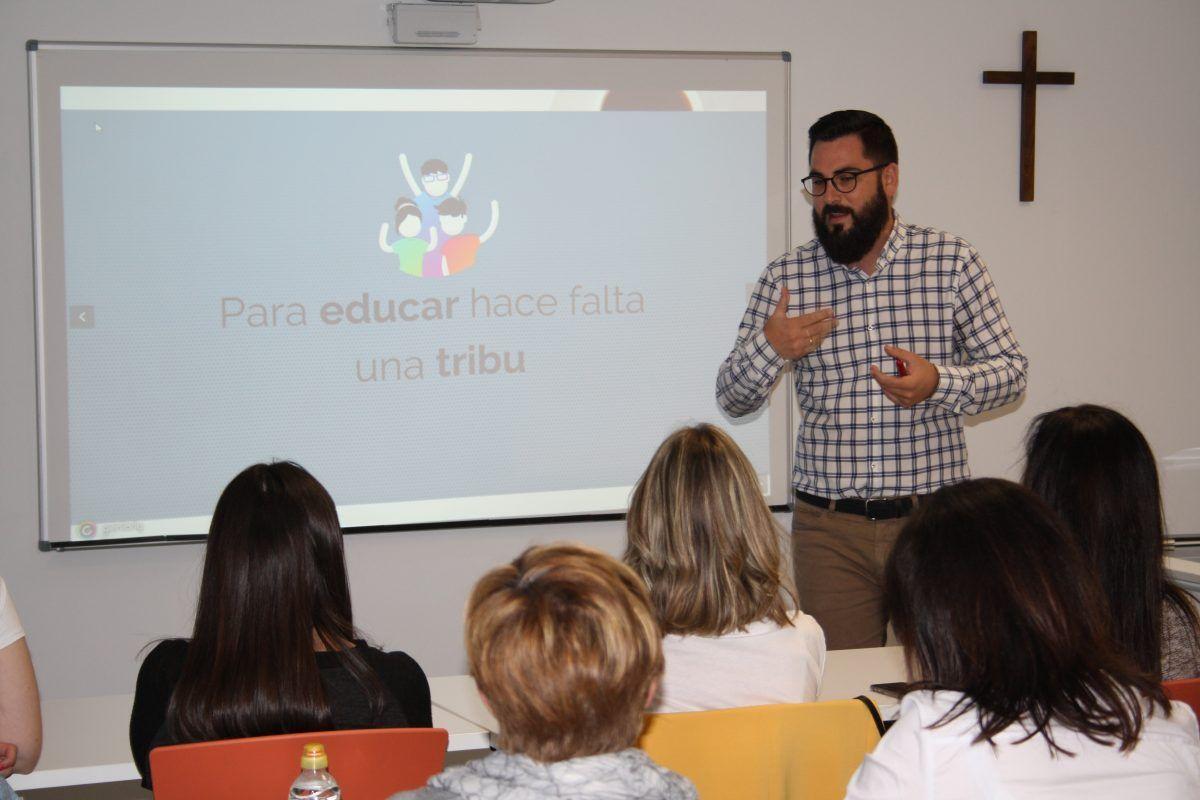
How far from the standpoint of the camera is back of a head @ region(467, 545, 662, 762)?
1.19 m

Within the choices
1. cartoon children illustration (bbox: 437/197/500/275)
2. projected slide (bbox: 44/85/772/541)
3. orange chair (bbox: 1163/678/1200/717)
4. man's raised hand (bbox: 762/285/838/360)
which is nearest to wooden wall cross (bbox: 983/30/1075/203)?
projected slide (bbox: 44/85/772/541)

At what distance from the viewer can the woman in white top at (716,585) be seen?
→ 6.27 feet

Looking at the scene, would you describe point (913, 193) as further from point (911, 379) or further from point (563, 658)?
point (563, 658)

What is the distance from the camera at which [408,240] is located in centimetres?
379

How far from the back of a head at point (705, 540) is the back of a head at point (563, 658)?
0.67 meters

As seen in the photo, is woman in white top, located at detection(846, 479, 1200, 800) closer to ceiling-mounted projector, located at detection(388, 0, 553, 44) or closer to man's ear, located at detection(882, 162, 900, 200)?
man's ear, located at detection(882, 162, 900, 200)

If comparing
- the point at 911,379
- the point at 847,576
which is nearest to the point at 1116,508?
the point at 911,379

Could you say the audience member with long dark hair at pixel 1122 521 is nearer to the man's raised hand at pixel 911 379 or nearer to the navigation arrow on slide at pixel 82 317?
the man's raised hand at pixel 911 379

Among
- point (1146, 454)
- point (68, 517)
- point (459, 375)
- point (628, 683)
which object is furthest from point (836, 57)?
point (628, 683)

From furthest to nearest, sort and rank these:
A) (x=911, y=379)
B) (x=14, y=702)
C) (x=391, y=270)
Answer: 1. (x=391, y=270)
2. (x=911, y=379)
3. (x=14, y=702)

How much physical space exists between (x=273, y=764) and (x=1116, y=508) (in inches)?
54.8

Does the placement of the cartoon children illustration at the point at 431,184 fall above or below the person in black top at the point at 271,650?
above

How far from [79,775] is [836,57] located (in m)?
3.27

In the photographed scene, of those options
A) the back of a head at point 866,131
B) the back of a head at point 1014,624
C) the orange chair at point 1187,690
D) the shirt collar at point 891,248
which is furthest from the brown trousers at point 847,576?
the back of a head at point 1014,624
